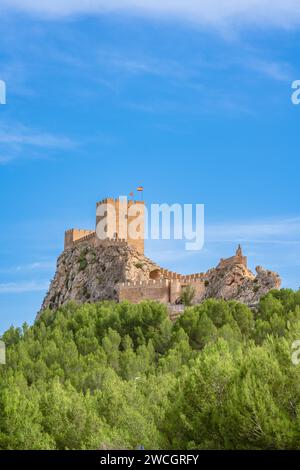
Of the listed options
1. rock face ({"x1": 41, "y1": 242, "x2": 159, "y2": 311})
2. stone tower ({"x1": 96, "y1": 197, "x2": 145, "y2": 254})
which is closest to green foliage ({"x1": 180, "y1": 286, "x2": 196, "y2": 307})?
rock face ({"x1": 41, "y1": 242, "x2": 159, "y2": 311})

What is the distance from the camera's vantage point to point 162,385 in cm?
5700

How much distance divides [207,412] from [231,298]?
55.8 meters

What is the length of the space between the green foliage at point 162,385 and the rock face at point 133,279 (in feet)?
38.1

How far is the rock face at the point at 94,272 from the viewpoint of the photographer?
108 meters

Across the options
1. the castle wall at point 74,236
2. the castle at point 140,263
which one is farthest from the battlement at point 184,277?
the castle wall at point 74,236

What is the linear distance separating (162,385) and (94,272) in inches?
2215

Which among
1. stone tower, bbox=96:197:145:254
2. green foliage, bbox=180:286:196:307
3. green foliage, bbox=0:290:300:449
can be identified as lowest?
green foliage, bbox=0:290:300:449

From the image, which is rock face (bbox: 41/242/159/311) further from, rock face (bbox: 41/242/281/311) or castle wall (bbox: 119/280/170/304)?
castle wall (bbox: 119/280/170/304)

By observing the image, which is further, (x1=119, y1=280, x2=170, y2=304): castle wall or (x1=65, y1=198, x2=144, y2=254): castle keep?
(x1=65, y1=198, x2=144, y2=254): castle keep

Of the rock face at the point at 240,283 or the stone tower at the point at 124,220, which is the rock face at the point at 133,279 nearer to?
the rock face at the point at 240,283

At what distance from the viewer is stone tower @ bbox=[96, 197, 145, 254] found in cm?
11138

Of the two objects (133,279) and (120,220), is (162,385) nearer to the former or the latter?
(133,279)

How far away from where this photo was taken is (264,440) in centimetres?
3700

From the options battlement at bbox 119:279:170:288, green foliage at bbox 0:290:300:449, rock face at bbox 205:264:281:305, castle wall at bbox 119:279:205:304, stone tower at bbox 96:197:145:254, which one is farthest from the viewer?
stone tower at bbox 96:197:145:254
